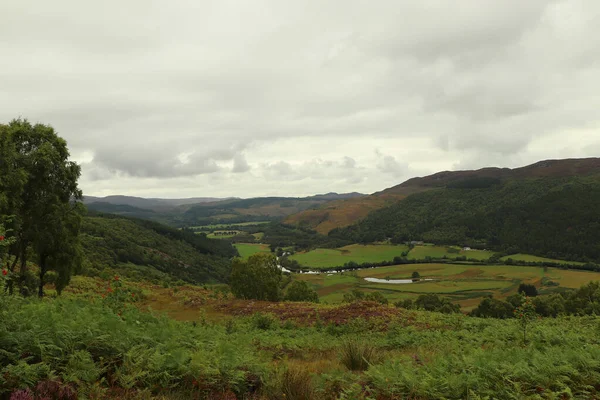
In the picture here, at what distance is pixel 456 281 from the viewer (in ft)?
309

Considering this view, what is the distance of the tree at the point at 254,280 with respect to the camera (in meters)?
44.8

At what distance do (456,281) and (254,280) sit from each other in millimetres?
72643

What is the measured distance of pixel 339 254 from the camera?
161 meters

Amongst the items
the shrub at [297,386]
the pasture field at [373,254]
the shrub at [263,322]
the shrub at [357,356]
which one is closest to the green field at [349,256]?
the pasture field at [373,254]

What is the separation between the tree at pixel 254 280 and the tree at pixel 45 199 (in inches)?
986

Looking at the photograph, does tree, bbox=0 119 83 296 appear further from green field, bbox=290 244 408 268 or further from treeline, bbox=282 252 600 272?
green field, bbox=290 244 408 268

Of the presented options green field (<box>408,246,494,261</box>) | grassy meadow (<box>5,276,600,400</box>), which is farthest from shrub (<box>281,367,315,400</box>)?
green field (<box>408,246,494,261</box>)

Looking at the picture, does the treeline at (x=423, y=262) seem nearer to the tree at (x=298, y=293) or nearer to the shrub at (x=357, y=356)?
the tree at (x=298, y=293)

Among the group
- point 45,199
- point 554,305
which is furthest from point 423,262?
point 45,199

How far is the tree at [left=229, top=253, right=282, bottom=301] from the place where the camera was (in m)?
44.8

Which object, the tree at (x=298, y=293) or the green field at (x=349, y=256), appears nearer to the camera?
the tree at (x=298, y=293)

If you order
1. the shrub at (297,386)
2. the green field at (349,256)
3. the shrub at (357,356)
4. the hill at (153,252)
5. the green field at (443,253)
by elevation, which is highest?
the shrub at (297,386)

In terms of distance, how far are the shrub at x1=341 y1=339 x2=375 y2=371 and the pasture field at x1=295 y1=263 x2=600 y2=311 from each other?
207 ft

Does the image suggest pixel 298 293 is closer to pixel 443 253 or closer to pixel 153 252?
pixel 153 252
